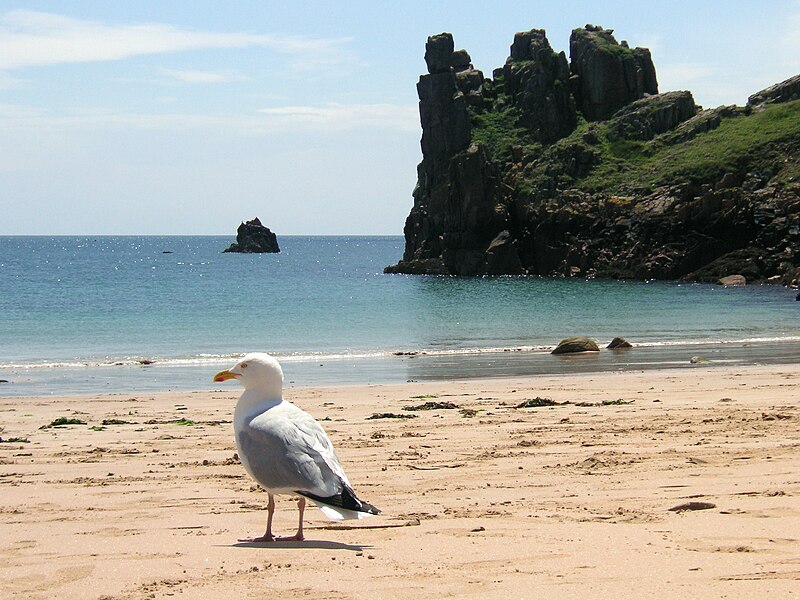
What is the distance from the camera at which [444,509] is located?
7.47m

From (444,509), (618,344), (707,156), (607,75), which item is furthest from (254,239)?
(444,509)

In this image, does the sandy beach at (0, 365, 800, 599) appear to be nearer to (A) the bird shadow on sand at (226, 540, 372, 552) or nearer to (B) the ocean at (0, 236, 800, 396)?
(A) the bird shadow on sand at (226, 540, 372, 552)

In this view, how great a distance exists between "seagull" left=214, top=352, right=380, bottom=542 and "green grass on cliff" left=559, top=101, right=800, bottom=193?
258ft

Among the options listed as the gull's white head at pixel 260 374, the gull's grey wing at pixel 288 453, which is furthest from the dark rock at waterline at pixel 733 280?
the gull's grey wing at pixel 288 453

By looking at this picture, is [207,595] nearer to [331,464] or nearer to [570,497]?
[331,464]

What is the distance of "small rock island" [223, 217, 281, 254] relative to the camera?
173000 millimetres

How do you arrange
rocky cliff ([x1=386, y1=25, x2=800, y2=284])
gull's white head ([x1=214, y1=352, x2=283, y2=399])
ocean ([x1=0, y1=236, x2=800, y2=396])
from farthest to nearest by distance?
1. rocky cliff ([x1=386, y1=25, x2=800, y2=284])
2. ocean ([x1=0, y1=236, x2=800, y2=396])
3. gull's white head ([x1=214, y1=352, x2=283, y2=399])

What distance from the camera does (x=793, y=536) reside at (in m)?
6.04

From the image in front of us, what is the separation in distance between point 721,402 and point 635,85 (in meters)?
95.0

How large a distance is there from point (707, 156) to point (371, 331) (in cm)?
5756

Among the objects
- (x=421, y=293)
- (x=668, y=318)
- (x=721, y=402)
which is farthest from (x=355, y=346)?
(x=421, y=293)

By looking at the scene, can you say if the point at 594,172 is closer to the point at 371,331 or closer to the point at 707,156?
the point at 707,156

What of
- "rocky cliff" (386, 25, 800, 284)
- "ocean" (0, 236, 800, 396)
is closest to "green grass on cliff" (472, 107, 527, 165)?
"rocky cliff" (386, 25, 800, 284)

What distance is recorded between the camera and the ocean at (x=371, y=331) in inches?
969
